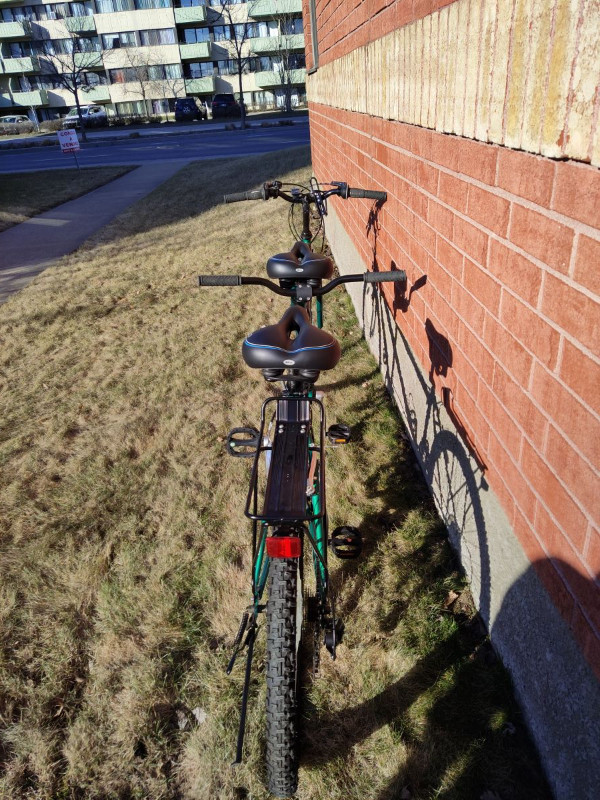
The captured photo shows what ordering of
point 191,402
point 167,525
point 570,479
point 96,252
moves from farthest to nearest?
1. point 96,252
2. point 191,402
3. point 167,525
4. point 570,479

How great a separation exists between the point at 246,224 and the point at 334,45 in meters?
4.70

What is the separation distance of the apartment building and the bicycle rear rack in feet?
164

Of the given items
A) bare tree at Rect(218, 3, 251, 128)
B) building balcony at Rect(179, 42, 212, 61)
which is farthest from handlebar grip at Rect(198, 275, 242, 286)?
building balcony at Rect(179, 42, 212, 61)

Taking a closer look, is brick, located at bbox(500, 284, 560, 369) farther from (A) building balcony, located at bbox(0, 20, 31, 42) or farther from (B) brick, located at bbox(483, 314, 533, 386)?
(A) building balcony, located at bbox(0, 20, 31, 42)

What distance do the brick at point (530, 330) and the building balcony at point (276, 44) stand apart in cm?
5033

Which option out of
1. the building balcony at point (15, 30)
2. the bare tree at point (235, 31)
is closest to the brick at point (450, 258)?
the bare tree at point (235, 31)

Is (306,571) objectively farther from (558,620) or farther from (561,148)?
(561,148)

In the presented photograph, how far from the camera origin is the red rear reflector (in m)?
1.78

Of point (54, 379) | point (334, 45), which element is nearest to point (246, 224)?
point (334, 45)

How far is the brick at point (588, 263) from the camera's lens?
133 centimetres

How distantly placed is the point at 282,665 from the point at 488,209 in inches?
65.8

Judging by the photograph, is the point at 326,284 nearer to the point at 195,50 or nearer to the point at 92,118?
the point at 92,118

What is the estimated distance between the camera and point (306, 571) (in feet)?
9.89

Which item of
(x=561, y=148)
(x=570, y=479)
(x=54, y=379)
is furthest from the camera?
(x=54, y=379)
